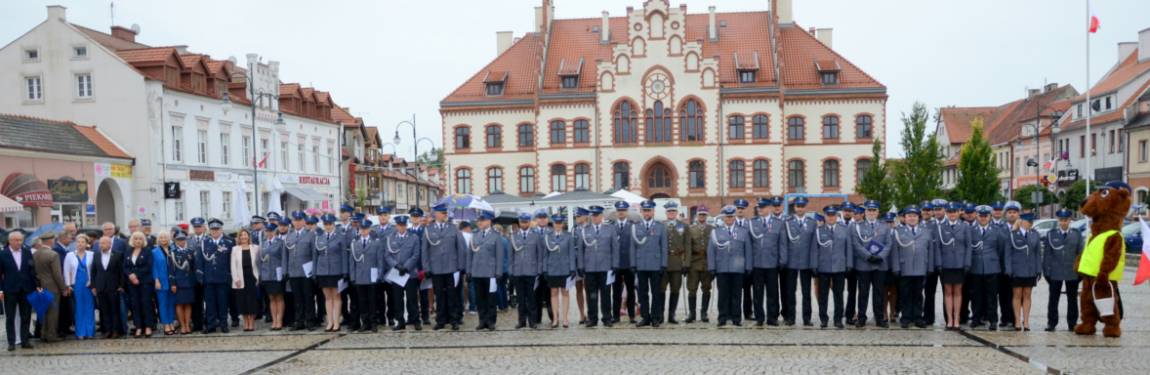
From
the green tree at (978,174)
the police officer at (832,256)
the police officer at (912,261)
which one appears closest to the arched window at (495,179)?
the green tree at (978,174)

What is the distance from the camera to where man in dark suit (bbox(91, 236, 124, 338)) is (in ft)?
47.1

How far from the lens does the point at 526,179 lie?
6247 centimetres

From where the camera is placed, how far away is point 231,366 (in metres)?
11.4

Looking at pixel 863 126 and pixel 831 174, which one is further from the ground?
pixel 863 126

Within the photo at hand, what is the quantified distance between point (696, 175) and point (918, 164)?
922 inches

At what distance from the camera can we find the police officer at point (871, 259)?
44.7 feet

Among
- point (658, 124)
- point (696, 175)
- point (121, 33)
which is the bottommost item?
point (696, 175)

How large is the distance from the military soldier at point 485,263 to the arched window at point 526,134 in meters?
47.4

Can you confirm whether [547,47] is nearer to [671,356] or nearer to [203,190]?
[203,190]

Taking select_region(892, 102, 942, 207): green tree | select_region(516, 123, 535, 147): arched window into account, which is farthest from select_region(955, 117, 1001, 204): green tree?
select_region(516, 123, 535, 147): arched window

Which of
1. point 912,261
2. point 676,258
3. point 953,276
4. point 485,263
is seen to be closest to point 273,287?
point 485,263

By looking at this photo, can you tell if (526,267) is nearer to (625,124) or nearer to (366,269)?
(366,269)

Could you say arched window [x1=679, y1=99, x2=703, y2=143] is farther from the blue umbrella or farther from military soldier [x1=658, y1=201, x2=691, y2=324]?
the blue umbrella

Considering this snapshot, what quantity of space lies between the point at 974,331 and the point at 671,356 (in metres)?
4.69
